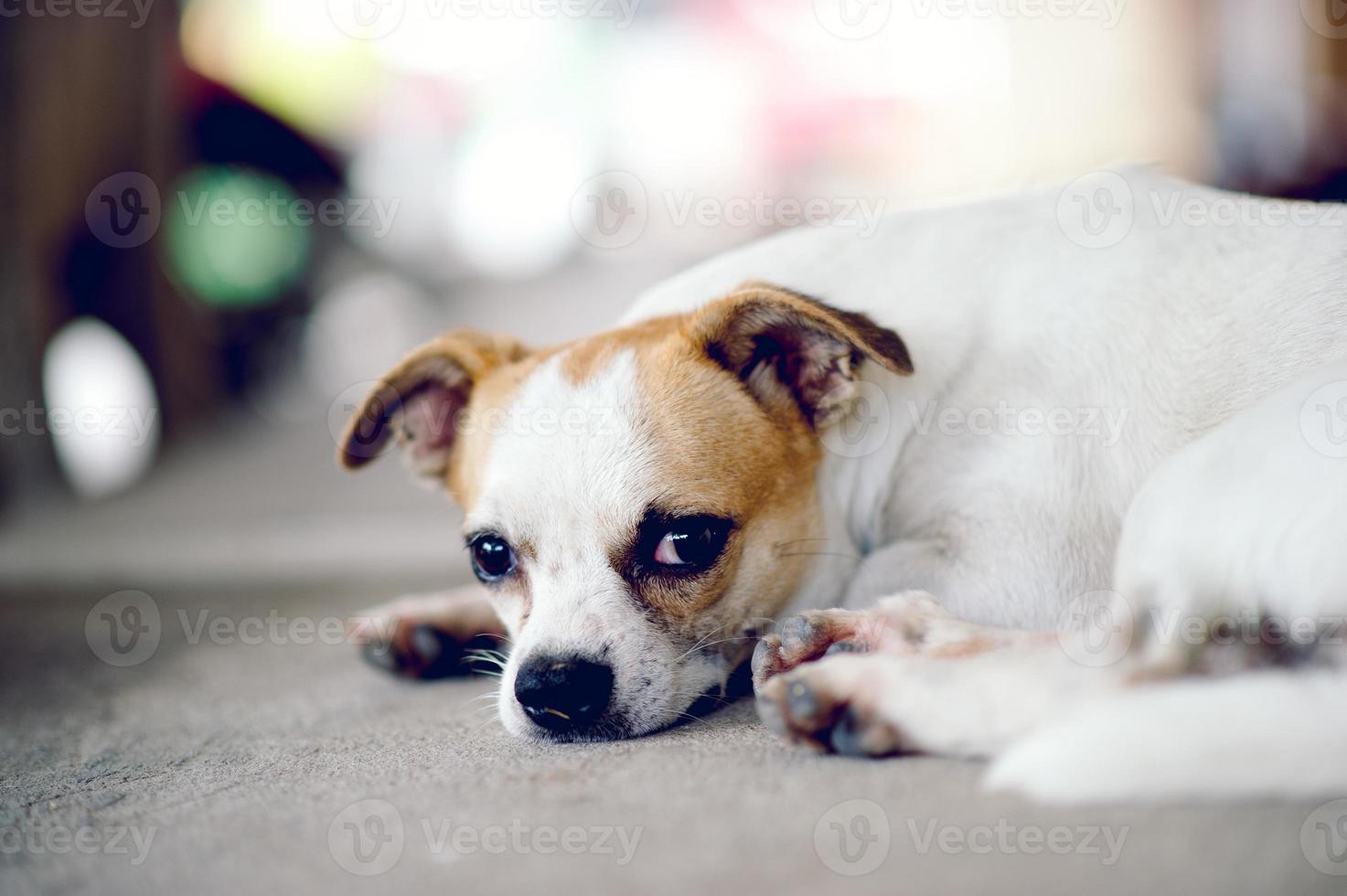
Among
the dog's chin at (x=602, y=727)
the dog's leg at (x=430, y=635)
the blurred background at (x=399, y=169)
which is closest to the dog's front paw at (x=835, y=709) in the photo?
the dog's chin at (x=602, y=727)

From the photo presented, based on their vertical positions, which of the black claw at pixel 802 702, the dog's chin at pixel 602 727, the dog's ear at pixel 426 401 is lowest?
the dog's chin at pixel 602 727

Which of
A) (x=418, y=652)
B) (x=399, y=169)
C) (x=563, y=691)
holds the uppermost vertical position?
(x=399, y=169)

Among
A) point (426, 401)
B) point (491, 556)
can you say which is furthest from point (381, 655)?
point (426, 401)

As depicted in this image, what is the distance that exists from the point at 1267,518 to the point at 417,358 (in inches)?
68.2

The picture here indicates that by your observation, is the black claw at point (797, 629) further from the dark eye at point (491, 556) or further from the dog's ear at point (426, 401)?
the dog's ear at point (426, 401)

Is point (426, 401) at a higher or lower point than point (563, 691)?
higher

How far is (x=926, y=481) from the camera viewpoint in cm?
216

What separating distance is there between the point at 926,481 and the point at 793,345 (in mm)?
391

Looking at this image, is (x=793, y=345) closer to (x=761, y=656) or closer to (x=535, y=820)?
(x=761, y=656)

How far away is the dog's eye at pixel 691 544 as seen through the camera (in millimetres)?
2000

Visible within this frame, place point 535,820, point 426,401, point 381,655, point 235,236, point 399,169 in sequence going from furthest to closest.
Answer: point 399,169 < point 235,236 < point 426,401 < point 381,655 < point 535,820

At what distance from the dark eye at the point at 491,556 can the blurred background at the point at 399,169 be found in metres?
1.84

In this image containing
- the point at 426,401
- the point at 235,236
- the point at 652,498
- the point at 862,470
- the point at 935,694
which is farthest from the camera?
the point at 235,236

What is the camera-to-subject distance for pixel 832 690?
155cm
